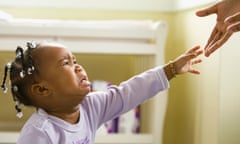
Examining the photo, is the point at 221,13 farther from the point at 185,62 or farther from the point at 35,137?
the point at 35,137

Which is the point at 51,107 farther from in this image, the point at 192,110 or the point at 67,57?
the point at 192,110

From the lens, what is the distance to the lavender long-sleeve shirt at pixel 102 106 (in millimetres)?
1124

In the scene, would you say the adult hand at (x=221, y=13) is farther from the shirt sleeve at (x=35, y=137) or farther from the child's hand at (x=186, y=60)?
the shirt sleeve at (x=35, y=137)

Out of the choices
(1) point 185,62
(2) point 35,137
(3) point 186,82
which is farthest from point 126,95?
(3) point 186,82

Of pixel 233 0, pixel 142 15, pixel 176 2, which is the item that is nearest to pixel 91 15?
pixel 142 15

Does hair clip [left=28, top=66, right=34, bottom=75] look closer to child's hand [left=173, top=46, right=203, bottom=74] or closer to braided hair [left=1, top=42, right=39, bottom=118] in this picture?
braided hair [left=1, top=42, right=39, bottom=118]

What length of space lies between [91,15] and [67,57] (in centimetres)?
74

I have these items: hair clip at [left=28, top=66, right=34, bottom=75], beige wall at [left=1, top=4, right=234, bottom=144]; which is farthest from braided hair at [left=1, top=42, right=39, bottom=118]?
beige wall at [left=1, top=4, right=234, bottom=144]

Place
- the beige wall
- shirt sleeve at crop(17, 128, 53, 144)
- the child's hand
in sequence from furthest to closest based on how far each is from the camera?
1. the beige wall
2. the child's hand
3. shirt sleeve at crop(17, 128, 53, 144)

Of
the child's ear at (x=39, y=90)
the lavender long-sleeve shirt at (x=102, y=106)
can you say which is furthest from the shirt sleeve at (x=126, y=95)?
the child's ear at (x=39, y=90)

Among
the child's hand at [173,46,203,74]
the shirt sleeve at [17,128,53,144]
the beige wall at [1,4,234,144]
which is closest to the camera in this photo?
the shirt sleeve at [17,128,53,144]

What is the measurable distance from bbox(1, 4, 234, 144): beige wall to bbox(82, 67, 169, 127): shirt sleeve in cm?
16

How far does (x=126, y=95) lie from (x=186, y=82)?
1.40 feet

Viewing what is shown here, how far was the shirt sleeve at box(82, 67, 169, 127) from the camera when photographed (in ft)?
3.97
